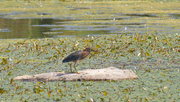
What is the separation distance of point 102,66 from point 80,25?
8082mm

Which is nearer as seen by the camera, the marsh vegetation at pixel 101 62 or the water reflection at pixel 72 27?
the marsh vegetation at pixel 101 62

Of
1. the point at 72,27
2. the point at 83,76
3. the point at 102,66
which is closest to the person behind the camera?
the point at 83,76

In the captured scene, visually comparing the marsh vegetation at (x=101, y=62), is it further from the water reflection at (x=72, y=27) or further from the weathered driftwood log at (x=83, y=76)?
the weathered driftwood log at (x=83, y=76)

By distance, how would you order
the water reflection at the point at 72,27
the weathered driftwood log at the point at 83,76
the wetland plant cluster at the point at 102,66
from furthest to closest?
the water reflection at the point at 72,27 < the weathered driftwood log at the point at 83,76 < the wetland plant cluster at the point at 102,66

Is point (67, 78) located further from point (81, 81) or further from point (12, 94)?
point (12, 94)

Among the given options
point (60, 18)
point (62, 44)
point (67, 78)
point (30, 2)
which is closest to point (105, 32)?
point (62, 44)

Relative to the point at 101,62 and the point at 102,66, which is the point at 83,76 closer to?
the point at 102,66

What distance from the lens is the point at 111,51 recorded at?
976 centimetres

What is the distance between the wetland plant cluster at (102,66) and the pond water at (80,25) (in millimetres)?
1901

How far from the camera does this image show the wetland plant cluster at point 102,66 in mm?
5969

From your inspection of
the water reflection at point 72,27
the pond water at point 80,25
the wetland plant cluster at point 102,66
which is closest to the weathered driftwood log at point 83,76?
the wetland plant cluster at point 102,66

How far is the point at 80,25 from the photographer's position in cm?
1630

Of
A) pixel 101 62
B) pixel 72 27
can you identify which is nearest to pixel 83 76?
pixel 101 62

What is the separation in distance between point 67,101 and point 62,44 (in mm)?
5403
